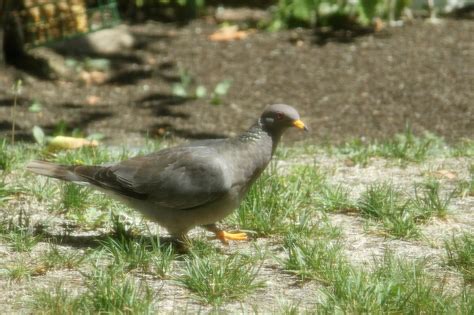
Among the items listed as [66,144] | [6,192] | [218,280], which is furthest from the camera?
[66,144]

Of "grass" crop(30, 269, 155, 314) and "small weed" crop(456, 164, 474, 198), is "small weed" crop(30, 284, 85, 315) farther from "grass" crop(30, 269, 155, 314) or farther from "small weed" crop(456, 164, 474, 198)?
"small weed" crop(456, 164, 474, 198)

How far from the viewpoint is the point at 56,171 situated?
544 cm

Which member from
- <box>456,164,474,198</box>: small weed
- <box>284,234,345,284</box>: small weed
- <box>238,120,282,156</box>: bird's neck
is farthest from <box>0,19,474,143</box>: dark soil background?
<box>284,234,345,284</box>: small weed

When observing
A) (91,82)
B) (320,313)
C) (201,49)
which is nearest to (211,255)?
(320,313)

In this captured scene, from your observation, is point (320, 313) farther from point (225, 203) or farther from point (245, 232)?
point (245, 232)

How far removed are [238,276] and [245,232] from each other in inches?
39.8

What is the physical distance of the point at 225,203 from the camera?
5.02m

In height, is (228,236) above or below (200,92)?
above

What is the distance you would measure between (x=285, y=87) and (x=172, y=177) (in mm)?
5502

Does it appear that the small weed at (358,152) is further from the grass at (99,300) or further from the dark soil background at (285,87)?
the grass at (99,300)

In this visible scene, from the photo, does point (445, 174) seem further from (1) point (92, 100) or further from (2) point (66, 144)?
(1) point (92, 100)

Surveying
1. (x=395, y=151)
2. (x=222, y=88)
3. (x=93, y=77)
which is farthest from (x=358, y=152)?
(x=93, y=77)

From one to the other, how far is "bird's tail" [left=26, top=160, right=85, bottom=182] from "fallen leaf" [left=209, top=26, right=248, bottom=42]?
22.7ft

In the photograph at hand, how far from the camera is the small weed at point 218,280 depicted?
446 cm
